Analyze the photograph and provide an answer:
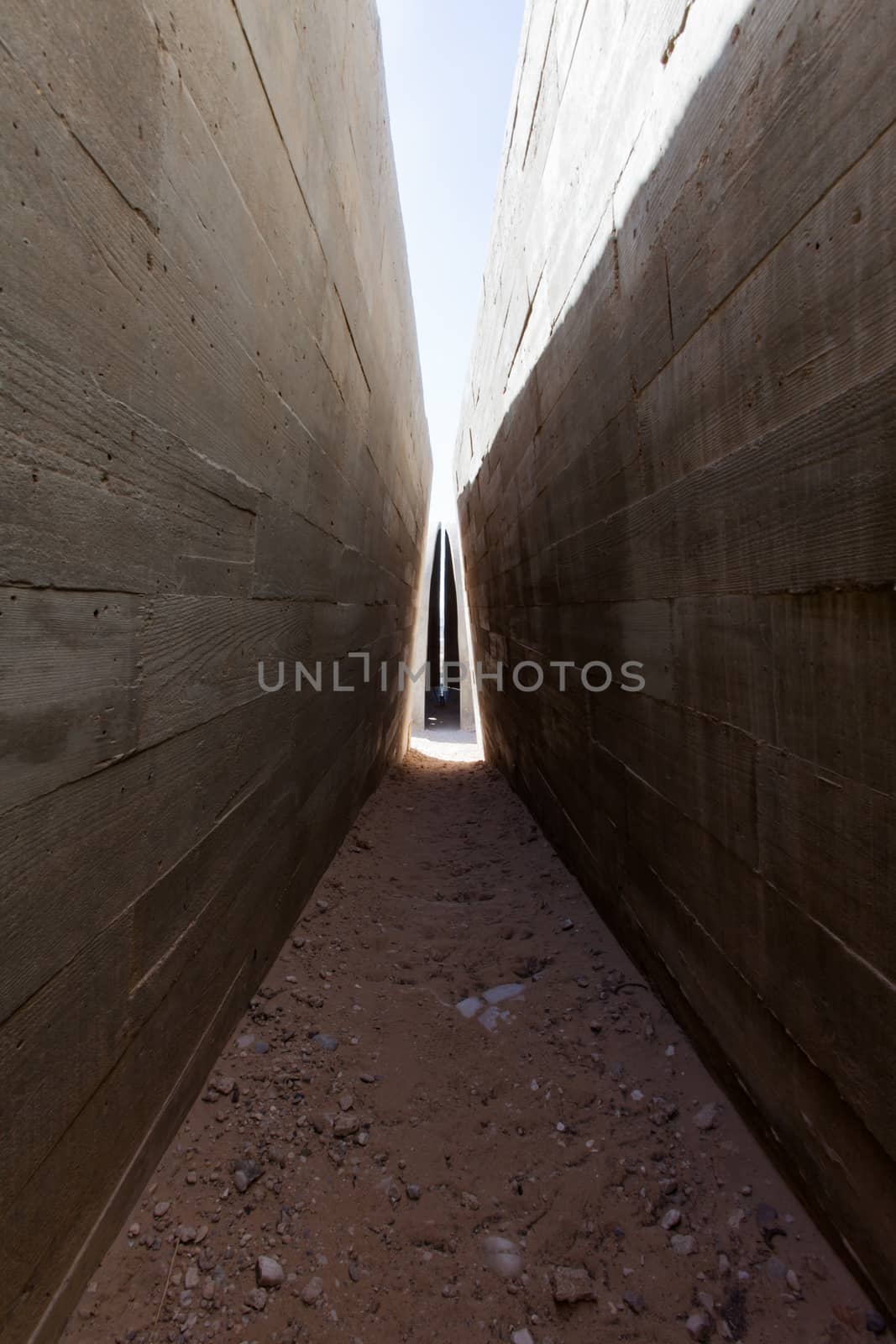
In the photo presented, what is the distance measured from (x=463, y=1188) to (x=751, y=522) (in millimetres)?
1703

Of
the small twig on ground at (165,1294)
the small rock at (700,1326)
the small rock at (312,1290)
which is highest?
the small twig on ground at (165,1294)

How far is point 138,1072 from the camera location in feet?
4.50

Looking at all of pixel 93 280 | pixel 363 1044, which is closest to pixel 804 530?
pixel 93 280

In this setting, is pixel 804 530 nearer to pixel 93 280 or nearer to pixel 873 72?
pixel 873 72

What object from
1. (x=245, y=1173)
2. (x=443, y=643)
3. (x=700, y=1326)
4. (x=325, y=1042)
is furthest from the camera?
(x=443, y=643)

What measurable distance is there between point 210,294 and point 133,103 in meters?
0.39

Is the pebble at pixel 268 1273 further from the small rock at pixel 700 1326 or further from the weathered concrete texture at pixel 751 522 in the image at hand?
the weathered concrete texture at pixel 751 522

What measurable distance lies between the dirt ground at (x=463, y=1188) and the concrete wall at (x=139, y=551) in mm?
165

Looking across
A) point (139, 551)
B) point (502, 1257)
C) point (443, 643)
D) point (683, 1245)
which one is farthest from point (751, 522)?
point (443, 643)

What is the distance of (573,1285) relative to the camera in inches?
51.8

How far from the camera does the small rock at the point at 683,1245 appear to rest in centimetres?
138

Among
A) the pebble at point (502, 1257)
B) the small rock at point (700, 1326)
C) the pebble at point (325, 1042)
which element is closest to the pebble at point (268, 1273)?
the pebble at point (502, 1257)

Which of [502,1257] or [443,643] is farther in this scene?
[443,643]

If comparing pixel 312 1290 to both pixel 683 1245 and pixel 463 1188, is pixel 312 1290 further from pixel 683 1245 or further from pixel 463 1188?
pixel 683 1245
